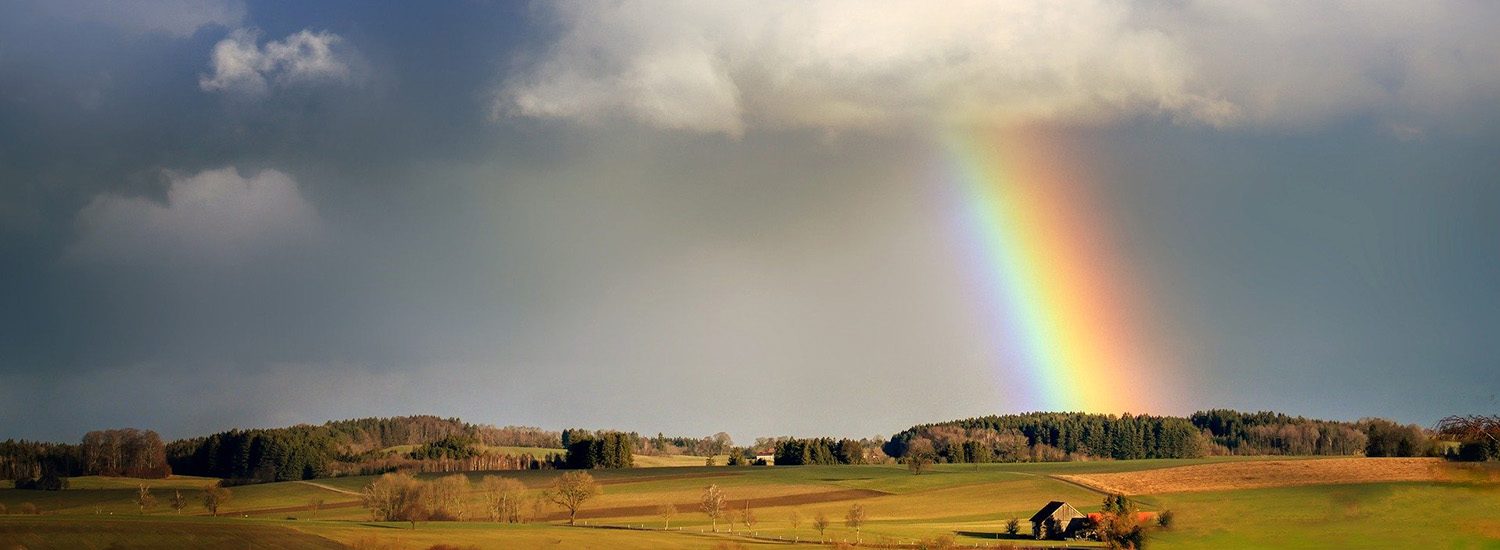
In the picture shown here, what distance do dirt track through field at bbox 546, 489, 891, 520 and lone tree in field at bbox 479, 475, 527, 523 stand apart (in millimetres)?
4585

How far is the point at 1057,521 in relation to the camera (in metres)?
108

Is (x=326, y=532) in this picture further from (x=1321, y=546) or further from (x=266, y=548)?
(x=1321, y=546)

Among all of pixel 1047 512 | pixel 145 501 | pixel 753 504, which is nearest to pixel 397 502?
pixel 753 504

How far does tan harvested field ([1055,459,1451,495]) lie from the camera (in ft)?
340

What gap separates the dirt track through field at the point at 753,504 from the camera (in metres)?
135

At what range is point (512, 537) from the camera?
89688 millimetres

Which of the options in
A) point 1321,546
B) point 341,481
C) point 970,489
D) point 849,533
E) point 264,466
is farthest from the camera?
point 264,466

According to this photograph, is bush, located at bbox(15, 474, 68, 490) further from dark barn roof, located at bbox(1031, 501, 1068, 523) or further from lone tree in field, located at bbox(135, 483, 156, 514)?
dark barn roof, located at bbox(1031, 501, 1068, 523)

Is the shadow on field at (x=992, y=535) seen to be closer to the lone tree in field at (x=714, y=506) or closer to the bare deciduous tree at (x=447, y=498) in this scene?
the lone tree in field at (x=714, y=506)

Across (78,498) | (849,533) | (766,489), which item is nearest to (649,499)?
(766,489)

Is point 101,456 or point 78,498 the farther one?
point 101,456

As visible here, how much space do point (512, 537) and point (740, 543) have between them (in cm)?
1680

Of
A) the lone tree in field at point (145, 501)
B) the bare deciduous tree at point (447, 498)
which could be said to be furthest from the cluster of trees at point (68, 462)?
the bare deciduous tree at point (447, 498)

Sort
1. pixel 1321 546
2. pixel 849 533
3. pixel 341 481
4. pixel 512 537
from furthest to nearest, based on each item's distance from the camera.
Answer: pixel 341 481 < pixel 849 533 < pixel 512 537 < pixel 1321 546
